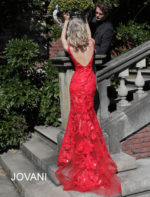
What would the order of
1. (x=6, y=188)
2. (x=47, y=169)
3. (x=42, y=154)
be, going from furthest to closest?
(x=42, y=154) → (x=6, y=188) → (x=47, y=169)

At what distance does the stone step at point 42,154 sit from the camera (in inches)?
158

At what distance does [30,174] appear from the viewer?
13.8 feet

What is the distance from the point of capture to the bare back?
364 cm

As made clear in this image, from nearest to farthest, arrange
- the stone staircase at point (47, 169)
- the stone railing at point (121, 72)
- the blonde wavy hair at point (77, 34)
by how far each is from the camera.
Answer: the blonde wavy hair at point (77, 34), the stone staircase at point (47, 169), the stone railing at point (121, 72)

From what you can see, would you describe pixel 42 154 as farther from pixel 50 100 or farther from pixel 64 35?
pixel 64 35

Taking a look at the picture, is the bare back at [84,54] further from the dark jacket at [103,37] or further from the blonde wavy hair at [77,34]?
the dark jacket at [103,37]

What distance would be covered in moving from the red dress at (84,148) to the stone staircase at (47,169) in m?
0.14

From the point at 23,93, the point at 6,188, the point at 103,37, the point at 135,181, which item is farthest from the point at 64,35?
the point at 6,188

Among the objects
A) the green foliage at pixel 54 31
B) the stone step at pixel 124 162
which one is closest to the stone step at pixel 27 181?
the stone step at pixel 124 162

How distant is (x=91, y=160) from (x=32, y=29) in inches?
142

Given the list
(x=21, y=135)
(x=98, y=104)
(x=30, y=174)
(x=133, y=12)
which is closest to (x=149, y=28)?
(x=133, y=12)

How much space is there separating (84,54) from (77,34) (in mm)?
292

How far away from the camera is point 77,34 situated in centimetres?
350

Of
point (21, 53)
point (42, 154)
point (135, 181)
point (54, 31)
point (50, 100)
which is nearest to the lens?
point (135, 181)
